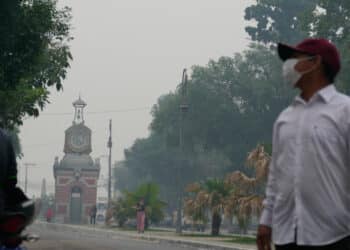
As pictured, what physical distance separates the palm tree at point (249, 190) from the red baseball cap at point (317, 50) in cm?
2249

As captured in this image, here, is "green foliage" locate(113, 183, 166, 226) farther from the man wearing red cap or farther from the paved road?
the man wearing red cap

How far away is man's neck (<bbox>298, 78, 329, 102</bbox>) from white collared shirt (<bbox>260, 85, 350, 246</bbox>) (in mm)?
65

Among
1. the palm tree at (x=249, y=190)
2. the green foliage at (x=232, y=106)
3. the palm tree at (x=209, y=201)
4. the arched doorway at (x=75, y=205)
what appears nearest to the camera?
the palm tree at (x=249, y=190)

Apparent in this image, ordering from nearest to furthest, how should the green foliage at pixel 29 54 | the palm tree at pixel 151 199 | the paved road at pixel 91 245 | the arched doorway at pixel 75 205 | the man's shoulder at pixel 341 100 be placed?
the man's shoulder at pixel 341 100 < the green foliage at pixel 29 54 < the paved road at pixel 91 245 < the palm tree at pixel 151 199 < the arched doorway at pixel 75 205

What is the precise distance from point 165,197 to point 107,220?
47.3 m

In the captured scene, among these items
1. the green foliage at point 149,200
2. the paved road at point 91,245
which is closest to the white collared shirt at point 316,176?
the paved road at point 91,245

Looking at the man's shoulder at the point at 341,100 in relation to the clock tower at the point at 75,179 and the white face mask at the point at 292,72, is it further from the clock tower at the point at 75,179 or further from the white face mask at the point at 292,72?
the clock tower at the point at 75,179

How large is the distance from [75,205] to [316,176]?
275ft

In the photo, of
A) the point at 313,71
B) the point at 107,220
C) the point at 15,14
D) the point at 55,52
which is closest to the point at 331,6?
the point at 107,220

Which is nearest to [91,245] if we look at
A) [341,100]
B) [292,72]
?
[292,72]

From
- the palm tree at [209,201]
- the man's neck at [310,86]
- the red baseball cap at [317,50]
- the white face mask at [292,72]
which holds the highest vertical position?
the palm tree at [209,201]

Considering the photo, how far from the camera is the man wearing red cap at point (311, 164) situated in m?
4.61

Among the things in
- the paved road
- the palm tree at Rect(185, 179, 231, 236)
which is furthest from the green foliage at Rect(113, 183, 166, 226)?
the paved road

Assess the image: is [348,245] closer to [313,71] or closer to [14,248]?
[313,71]
